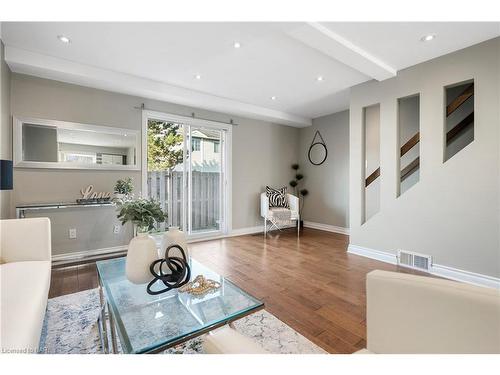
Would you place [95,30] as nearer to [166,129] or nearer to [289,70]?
[166,129]

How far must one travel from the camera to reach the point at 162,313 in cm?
124

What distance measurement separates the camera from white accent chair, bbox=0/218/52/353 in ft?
3.33

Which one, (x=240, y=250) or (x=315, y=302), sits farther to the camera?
(x=240, y=250)

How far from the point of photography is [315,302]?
6.83 ft

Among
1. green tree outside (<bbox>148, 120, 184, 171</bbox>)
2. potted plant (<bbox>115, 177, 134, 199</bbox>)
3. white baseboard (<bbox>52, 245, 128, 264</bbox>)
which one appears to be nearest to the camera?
white baseboard (<bbox>52, 245, 128, 264</bbox>)

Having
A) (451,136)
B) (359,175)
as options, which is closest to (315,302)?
(359,175)

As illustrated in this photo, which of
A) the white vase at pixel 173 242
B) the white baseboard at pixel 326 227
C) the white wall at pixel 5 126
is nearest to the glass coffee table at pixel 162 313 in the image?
the white vase at pixel 173 242

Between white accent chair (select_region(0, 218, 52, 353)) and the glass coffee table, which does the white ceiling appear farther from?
the glass coffee table

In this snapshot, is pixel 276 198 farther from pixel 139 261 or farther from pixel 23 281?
→ pixel 23 281

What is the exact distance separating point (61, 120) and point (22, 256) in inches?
77.3

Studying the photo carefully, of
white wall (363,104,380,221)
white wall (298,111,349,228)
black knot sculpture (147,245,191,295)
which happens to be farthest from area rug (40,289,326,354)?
white wall (298,111,349,228)

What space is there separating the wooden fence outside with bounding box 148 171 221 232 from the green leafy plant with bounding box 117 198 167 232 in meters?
2.28
